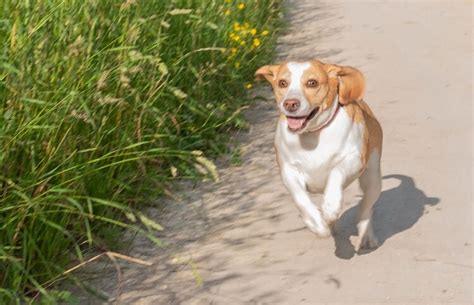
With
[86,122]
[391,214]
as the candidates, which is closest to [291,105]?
[86,122]

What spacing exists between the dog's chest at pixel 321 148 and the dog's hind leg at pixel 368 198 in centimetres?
32

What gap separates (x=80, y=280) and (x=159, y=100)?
1.72 metres

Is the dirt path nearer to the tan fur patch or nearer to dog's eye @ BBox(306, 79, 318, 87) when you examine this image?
the tan fur patch

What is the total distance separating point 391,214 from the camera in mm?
6105

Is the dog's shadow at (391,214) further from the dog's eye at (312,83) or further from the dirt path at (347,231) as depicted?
the dog's eye at (312,83)

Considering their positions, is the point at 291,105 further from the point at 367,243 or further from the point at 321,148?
the point at 367,243

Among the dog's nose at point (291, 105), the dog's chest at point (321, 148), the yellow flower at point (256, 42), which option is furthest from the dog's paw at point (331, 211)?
the yellow flower at point (256, 42)

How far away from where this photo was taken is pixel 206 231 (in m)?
5.79

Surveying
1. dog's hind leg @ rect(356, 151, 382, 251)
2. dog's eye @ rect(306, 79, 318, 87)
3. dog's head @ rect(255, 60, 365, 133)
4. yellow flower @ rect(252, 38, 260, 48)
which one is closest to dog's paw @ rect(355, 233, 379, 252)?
dog's hind leg @ rect(356, 151, 382, 251)

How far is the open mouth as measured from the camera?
4941 millimetres

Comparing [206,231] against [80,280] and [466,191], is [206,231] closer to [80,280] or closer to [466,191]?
[80,280]

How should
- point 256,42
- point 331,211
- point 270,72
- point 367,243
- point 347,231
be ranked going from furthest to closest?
point 256,42 < point 347,231 < point 367,243 < point 270,72 < point 331,211

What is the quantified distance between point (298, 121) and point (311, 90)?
0.16 metres

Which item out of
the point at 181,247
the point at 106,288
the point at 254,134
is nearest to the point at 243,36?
the point at 254,134
